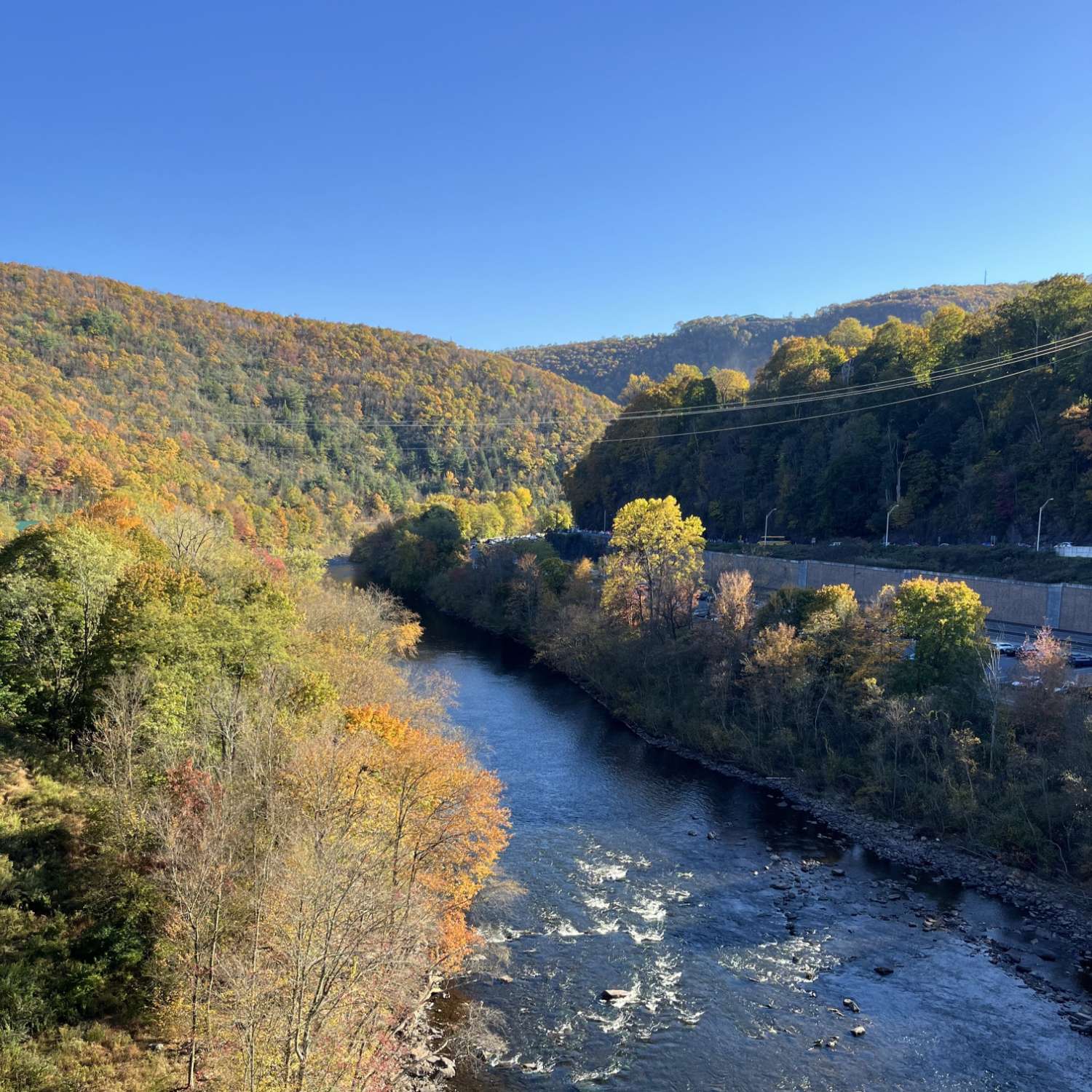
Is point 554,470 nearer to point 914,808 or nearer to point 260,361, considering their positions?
point 260,361

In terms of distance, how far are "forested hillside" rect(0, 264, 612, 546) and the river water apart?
161 ft

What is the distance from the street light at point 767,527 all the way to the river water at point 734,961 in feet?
105

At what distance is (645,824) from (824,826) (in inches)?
232

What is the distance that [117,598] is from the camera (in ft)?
69.9

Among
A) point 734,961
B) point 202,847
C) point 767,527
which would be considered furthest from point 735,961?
point 767,527

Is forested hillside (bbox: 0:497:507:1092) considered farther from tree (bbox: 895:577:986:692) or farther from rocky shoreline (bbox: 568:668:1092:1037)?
tree (bbox: 895:577:986:692)

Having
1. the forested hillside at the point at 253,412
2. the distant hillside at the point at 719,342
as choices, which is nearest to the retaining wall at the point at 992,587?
the forested hillside at the point at 253,412

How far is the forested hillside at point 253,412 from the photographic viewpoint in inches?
2574

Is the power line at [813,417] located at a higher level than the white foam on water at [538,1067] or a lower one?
higher

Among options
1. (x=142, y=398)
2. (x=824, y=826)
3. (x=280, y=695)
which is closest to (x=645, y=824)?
(x=824, y=826)

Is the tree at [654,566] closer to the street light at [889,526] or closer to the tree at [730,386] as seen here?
the street light at [889,526]

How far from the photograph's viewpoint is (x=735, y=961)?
59.5 feet

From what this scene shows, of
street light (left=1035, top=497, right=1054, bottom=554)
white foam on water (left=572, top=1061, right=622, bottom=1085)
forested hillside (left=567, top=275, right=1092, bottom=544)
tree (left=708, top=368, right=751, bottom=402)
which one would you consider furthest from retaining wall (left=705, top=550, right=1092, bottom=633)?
white foam on water (left=572, top=1061, right=622, bottom=1085)

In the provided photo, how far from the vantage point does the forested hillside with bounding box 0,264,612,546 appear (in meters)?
65.4
